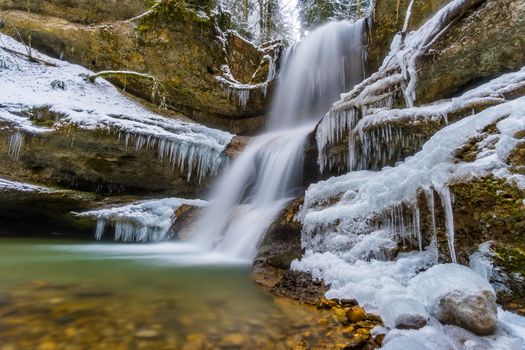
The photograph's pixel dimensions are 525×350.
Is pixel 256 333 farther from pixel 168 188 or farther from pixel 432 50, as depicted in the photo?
pixel 168 188

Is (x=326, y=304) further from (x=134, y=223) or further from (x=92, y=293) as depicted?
(x=134, y=223)

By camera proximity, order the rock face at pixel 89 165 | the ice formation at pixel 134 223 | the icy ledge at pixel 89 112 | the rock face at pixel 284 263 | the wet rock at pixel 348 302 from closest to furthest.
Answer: the wet rock at pixel 348 302 → the rock face at pixel 284 263 → the rock face at pixel 89 165 → the icy ledge at pixel 89 112 → the ice formation at pixel 134 223

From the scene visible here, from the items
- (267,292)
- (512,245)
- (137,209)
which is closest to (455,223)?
(512,245)

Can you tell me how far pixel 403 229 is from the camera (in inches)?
117

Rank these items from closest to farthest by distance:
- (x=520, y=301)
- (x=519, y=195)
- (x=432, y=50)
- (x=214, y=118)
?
(x=520, y=301) < (x=519, y=195) < (x=432, y=50) < (x=214, y=118)

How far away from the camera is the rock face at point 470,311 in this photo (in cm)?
185

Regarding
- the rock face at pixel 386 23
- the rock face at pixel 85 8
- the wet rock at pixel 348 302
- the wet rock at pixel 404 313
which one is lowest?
the wet rock at pixel 348 302

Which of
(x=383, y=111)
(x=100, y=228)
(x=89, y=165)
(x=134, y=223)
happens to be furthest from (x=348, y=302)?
(x=89, y=165)

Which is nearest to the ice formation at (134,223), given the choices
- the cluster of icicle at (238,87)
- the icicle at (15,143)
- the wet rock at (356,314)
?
the icicle at (15,143)

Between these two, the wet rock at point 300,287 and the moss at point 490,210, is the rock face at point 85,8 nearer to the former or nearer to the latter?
the wet rock at point 300,287

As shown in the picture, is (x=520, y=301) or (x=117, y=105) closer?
(x=520, y=301)

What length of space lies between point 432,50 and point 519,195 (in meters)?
3.26

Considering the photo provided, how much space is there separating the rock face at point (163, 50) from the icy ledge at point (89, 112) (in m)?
0.61

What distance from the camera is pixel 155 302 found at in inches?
105
